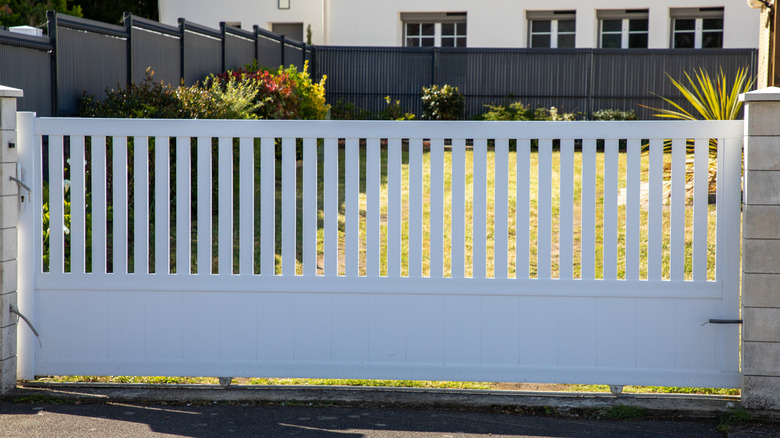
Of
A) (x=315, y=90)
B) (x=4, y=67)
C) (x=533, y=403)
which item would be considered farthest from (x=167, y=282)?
(x=315, y=90)

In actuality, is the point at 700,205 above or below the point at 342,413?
above

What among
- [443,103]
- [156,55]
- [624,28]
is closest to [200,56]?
[156,55]

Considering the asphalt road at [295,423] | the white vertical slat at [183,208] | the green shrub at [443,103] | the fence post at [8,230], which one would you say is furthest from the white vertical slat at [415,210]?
the green shrub at [443,103]

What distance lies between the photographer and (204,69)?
481 inches

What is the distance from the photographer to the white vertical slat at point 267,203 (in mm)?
4105

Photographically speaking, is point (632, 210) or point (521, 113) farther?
point (521, 113)

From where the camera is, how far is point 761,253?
3.79 m

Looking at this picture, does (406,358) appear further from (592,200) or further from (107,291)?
(107,291)

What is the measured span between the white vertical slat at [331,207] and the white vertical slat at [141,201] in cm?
86

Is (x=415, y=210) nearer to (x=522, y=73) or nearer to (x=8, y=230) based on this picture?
(x=8, y=230)

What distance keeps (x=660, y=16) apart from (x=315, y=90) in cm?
950

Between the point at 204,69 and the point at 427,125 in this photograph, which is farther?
the point at 204,69

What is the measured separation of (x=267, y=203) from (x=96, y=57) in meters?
5.40

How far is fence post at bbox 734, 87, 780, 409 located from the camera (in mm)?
3738
